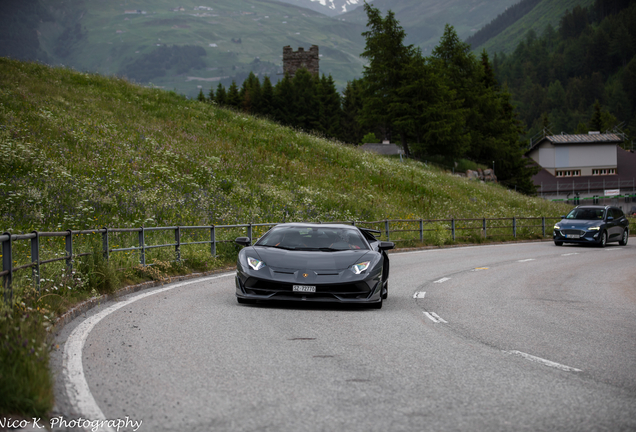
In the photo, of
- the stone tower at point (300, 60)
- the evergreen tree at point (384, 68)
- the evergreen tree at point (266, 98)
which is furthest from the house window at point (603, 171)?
the evergreen tree at point (266, 98)

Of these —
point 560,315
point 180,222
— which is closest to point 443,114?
point 180,222

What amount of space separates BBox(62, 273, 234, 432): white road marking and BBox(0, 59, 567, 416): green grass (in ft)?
1.04

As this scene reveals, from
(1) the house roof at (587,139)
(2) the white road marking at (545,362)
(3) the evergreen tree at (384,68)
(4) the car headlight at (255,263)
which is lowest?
(2) the white road marking at (545,362)

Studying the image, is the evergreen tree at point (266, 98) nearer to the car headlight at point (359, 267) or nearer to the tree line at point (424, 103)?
the tree line at point (424, 103)

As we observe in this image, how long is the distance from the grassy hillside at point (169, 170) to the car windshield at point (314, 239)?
29.7 ft

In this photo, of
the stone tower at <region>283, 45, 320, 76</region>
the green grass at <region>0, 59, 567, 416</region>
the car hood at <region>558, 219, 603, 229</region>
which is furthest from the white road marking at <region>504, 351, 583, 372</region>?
the stone tower at <region>283, 45, 320, 76</region>

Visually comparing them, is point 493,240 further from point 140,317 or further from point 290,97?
point 290,97

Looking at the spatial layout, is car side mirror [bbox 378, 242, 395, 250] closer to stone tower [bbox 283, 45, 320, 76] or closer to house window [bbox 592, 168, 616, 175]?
house window [bbox 592, 168, 616, 175]

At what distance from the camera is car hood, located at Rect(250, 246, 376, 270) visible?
10.4m

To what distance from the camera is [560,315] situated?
1027 centimetres

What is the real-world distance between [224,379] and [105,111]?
33.5 meters

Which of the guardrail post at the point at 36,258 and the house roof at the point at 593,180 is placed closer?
the guardrail post at the point at 36,258

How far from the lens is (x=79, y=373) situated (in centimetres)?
582

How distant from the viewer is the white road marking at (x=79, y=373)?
4.68m
